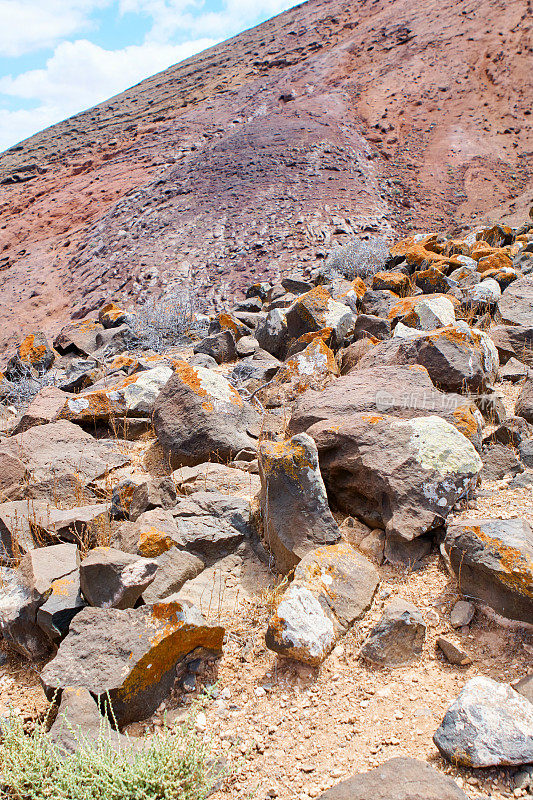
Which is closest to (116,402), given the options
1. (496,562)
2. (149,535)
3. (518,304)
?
(149,535)

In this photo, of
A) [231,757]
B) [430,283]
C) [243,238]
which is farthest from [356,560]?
[243,238]

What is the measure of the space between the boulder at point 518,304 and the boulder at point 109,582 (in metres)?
4.50

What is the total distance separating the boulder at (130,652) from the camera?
2.23m

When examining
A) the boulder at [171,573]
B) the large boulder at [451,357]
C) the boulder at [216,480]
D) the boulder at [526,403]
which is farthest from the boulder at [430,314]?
the boulder at [171,573]

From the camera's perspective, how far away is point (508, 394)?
14.8 feet

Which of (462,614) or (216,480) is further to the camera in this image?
(216,480)

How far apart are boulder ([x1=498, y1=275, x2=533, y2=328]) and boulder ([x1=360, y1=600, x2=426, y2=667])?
12.9 ft

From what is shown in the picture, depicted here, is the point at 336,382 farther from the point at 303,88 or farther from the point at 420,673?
the point at 303,88

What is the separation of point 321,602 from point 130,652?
85 cm

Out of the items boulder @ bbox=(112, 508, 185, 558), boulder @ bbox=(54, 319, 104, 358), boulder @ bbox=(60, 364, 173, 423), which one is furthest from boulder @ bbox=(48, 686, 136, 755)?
boulder @ bbox=(54, 319, 104, 358)

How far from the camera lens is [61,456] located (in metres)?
4.04

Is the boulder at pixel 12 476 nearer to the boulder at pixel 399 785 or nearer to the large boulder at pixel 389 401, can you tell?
the large boulder at pixel 389 401

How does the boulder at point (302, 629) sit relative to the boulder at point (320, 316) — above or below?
below

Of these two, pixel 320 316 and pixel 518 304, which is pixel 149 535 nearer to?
pixel 320 316
